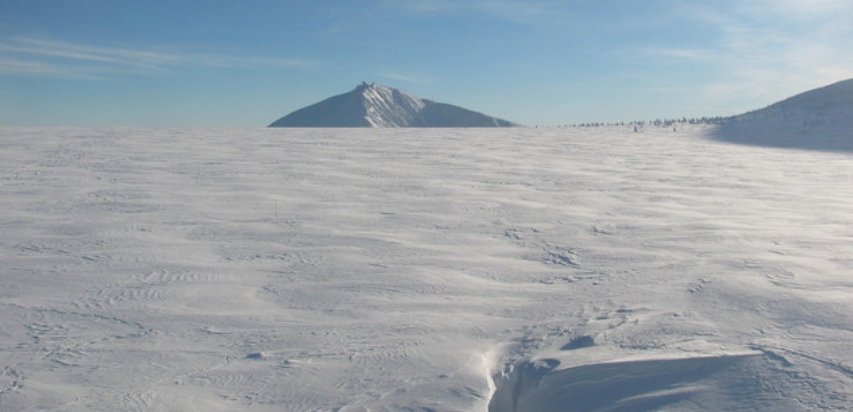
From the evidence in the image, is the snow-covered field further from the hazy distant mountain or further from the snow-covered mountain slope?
the hazy distant mountain

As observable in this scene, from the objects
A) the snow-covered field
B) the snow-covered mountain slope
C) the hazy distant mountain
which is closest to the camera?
the snow-covered field

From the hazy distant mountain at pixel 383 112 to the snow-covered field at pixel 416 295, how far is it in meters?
23.4

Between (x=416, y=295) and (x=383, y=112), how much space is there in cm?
2825

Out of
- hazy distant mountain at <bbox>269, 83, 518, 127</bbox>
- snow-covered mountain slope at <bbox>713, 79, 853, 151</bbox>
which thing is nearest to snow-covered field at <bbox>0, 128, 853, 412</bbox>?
snow-covered mountain slope at <bbox>713, 79, 853, 151</bbox>

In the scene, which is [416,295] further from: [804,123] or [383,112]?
[383,112]

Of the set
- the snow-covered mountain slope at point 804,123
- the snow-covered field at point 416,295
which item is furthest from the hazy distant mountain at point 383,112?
the snow-covered field at point 416,295

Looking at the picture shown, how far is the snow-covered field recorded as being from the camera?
241 cm

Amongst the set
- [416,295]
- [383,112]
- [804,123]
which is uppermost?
[383,112]

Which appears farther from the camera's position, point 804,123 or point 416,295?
point 804,123

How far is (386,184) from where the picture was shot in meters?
6.47

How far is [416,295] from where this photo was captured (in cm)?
333

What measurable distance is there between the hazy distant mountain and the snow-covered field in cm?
2345

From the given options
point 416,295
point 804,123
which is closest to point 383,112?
point 804,123

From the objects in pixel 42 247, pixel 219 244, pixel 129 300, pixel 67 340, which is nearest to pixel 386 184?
pixel 219 244
